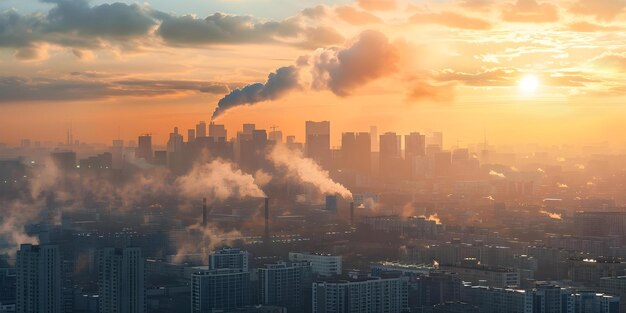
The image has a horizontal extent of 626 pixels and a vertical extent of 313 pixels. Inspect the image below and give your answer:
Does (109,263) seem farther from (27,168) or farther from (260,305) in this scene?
(27,168)

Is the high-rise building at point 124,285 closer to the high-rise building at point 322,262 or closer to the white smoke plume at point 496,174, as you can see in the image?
the high-rise building at point 322,262

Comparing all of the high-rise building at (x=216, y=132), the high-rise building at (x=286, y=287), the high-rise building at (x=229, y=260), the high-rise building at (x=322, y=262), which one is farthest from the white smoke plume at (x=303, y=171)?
the high-rise building at (x=286, y=287)

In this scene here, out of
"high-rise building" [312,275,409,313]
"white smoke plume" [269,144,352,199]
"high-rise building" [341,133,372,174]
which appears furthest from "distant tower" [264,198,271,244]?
"high-rise building" [341,133,372,174]

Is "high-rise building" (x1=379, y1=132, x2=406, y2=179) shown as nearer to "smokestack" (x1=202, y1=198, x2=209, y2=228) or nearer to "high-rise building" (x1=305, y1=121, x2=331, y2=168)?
"high-rise building" (x1=305, y1=121, x2=331, y2=168)

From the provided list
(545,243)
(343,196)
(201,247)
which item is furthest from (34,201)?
(545,243)

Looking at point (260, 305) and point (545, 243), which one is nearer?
point (260, 305)

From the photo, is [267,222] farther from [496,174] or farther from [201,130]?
[496,174]
